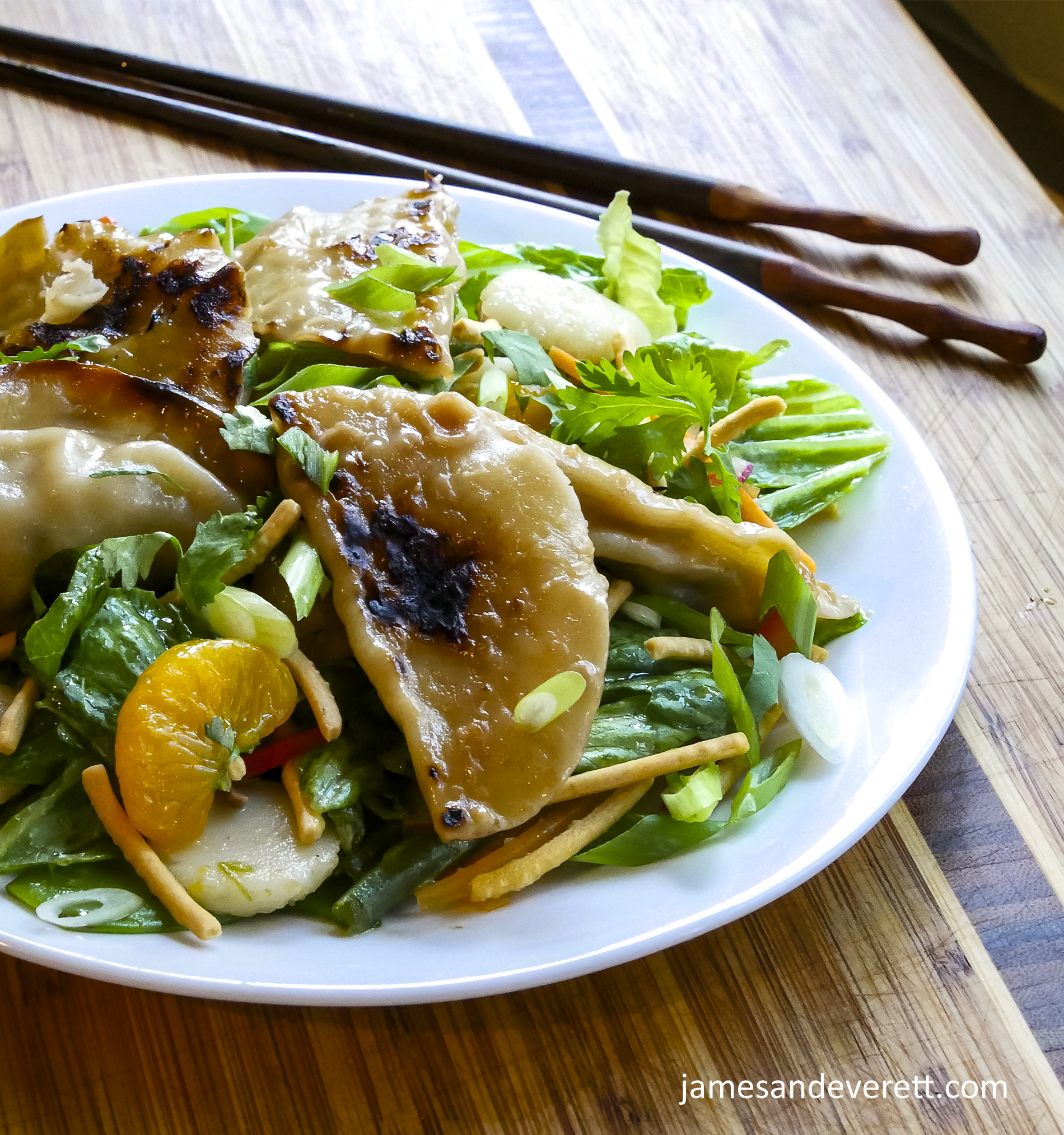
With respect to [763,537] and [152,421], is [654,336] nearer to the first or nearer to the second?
[763,537]

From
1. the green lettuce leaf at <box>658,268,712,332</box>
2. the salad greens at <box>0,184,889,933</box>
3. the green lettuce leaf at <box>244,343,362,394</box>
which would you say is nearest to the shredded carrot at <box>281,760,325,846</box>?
the salad greens at <box>0,184,889,933</box>

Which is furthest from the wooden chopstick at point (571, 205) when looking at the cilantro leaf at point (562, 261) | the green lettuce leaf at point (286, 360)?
the green lettuce leaf at point (286, 360)

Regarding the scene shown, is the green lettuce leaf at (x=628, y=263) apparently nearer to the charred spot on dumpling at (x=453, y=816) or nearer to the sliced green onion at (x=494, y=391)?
the sliced green onion at (x=494, y=391)

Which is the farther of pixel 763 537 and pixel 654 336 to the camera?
pixel 654 336

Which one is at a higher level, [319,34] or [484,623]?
[484,623]

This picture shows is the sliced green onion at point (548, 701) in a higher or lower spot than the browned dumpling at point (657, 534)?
lower

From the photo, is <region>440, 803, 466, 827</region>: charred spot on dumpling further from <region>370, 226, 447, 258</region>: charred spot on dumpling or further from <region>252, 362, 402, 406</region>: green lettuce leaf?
<region>370, 226, 447, 258</region>: charred spot on dumpling

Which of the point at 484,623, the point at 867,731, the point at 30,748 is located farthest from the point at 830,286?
the point at 30,748
